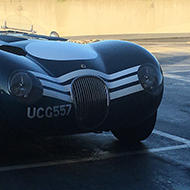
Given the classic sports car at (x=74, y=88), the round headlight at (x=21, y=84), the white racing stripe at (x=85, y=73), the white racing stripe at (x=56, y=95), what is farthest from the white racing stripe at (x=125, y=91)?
the round headlight at (x=21, y=84)

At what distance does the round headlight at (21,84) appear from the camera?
13.1 ft

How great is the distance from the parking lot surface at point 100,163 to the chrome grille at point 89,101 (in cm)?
44

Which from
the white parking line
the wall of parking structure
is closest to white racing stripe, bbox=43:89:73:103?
the white parking line

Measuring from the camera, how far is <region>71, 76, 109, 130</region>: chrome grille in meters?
4.17

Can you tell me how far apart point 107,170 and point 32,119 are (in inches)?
32.5

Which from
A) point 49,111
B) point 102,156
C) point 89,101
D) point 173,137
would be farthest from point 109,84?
point 173,137

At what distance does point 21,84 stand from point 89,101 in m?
0.61

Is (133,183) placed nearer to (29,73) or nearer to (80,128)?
(80,128)

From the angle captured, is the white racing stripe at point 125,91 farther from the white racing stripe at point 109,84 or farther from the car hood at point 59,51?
the car hood at point 59,51

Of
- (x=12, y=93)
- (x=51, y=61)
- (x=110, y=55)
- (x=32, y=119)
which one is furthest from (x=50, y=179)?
(x=110, y=55)

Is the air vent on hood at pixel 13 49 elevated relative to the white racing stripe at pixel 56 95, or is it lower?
elevated

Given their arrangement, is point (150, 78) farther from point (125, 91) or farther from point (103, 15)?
point (103, 15)

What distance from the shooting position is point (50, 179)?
3.98 meters

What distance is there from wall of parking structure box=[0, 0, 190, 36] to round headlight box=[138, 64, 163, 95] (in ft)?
85.2
